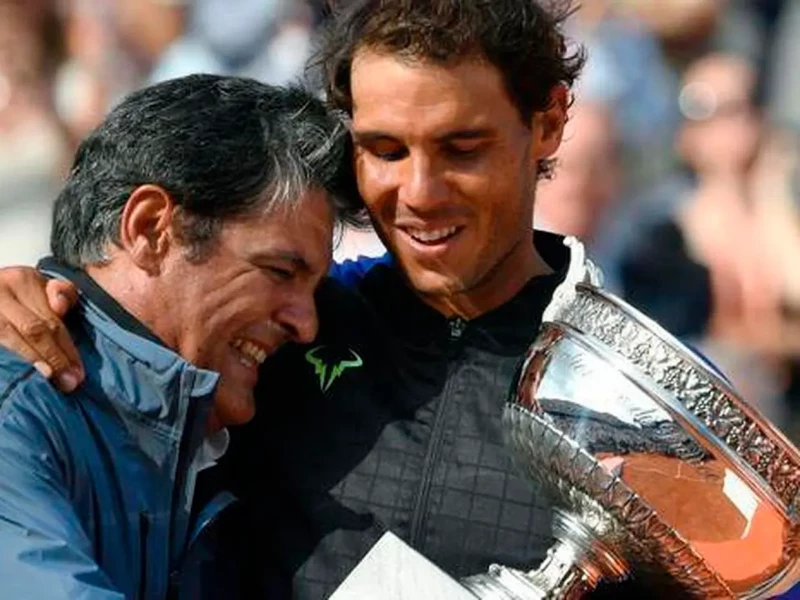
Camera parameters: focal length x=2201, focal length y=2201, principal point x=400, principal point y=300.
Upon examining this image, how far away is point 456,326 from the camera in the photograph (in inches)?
126

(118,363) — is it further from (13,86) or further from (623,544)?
(13,86)

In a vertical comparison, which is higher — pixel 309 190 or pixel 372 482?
pixel 309 190

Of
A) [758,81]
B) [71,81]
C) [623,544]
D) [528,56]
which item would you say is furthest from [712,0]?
[623,544]

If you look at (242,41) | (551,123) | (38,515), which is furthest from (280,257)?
(242,41)

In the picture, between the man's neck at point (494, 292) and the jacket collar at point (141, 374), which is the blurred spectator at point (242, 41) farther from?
the jacket collar at point (141, 374)

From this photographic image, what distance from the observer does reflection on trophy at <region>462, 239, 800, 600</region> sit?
278 cm

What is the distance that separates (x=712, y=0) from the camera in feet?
21.4

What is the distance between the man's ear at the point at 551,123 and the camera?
320 centimetres

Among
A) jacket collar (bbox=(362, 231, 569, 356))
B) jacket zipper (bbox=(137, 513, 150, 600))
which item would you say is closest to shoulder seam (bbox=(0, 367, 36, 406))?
jacket zipper (bbox=(137, 513, 150, 600))

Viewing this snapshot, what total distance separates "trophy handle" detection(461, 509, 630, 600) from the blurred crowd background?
3.11m

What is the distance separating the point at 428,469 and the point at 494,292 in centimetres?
29

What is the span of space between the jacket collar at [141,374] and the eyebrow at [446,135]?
1.32 ft

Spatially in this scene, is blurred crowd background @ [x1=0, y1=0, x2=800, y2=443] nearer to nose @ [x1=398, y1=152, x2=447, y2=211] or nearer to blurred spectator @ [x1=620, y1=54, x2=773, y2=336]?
blurred spectator @ [x1=620, y1=54, x2=773, y2=336]

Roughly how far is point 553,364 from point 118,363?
0.59 metres
